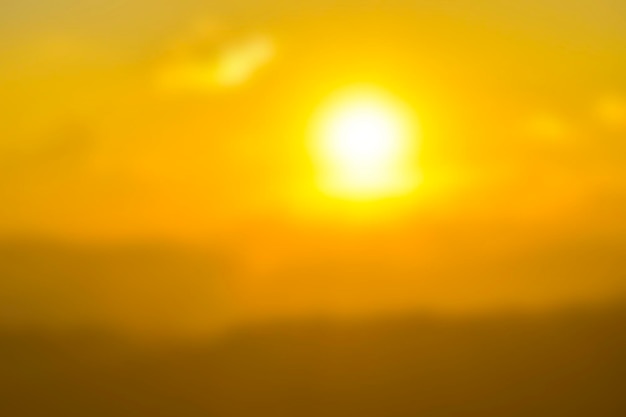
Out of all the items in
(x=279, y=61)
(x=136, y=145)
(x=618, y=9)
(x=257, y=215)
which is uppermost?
(x=618, y=9)

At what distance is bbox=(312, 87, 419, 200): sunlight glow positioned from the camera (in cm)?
219

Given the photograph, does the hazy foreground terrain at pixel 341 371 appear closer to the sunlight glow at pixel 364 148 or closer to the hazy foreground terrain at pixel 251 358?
the hazy foreground terrain at pixel 251 358

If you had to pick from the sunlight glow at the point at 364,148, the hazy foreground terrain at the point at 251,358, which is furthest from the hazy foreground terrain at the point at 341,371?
the sunlight glow at the point at 364,148

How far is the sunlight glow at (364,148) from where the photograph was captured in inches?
86.0

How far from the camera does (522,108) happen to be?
2.23 metres

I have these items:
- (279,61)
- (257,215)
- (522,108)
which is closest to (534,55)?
(522,108)

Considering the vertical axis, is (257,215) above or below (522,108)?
below

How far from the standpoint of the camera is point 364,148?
2.21m

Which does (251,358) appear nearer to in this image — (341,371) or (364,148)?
(341,371)

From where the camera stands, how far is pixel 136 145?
2184mm

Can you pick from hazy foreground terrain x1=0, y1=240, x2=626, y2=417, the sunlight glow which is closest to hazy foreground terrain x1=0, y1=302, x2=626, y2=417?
hazy foreground terrain x1=0, y1=240, x2=626, y2=417

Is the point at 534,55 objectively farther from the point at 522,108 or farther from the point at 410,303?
the point at 410,303

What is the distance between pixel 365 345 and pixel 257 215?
0.43 m

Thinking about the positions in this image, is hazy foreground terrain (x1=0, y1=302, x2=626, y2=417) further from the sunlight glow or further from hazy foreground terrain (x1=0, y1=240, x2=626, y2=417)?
the sunlight glow
